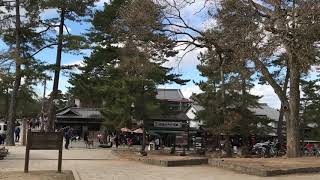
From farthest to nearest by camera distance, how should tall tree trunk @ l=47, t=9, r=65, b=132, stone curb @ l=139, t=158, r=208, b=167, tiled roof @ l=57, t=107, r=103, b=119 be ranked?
tiled roof @ l=57, t=107, r=103, b=119 → tall tree trunk @ l=47, t=9, r=65, b=132 → stone curb @ l=139, t=158, r=208, b=167

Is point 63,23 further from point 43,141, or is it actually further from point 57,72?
point 43,141

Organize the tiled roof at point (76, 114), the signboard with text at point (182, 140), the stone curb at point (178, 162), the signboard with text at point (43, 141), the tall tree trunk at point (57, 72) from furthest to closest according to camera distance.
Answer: the tiled roof at point (76, 114) < the tall tree trunk at point (57, 72) < the signboard with text at point (182, 140) < the stone curb at point (178, 162) < the signboard with text at point (43, 141)

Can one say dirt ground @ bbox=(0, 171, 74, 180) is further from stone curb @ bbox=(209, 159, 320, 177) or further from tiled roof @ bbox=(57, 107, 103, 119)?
tiled roof @ bbox=(57, 107, 103, 119)

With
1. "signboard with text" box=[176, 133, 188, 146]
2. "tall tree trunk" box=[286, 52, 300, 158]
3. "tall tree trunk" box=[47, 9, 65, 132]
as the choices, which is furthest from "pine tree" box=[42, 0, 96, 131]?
"tall tree trunk" box=[286, 52, 300, 158]

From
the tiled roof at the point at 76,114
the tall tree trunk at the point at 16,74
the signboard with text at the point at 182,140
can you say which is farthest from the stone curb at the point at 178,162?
the tiled roof at the point at 76,114

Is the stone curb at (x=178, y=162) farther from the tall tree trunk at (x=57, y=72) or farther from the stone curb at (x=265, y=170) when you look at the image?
the tall tree trunk at (x=57, y=72)

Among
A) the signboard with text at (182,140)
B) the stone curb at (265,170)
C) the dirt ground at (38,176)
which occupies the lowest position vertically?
the dirt ground at (38,176)

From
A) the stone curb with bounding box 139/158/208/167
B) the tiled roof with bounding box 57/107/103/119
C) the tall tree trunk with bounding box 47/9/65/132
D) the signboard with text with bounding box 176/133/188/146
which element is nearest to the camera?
the stone curb with bounding box 139/158/208/167

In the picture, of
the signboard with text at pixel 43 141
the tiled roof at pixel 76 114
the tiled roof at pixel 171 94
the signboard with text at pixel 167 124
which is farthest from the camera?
the tiled roof at pixel 171 94

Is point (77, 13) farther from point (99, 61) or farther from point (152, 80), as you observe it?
point (152, 80)

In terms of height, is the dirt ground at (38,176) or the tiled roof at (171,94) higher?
the tiled roof at (171,94)

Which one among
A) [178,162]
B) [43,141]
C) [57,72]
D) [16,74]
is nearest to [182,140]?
[57,72]

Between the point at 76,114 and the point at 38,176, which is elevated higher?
the point at 76,114

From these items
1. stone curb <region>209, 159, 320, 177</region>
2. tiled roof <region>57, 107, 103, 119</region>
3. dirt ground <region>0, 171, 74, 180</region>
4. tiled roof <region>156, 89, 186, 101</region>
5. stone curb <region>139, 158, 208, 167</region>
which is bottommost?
dirt ground <region>0, 171, 74, 180</region>
